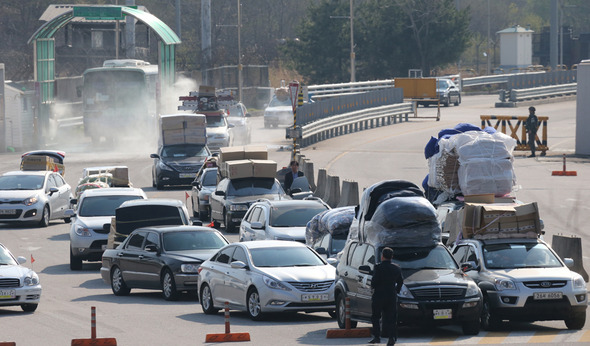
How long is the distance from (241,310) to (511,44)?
75060 millimetres

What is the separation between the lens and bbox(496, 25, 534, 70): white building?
87.8 meters

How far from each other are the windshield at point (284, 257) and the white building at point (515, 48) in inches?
2806

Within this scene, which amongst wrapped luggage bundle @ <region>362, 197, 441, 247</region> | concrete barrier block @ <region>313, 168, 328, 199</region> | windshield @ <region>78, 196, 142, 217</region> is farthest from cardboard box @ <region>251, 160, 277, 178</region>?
wrapped luggage bundle @ <region>362, 197, 441, 247</region>

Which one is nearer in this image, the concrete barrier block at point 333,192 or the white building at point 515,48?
the concrete barrier block at point 333,192

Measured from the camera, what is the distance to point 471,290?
15.4 m

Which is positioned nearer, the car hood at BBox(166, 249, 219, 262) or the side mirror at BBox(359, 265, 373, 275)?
the side mirror at BBox(359, 265, 373, 275)

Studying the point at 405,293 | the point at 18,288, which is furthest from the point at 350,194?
the point at 405,293

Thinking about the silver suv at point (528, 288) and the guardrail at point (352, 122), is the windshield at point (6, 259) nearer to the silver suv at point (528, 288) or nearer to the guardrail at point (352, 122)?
the silver suv at point (528, 288)

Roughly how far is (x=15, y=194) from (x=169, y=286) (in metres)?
12.6

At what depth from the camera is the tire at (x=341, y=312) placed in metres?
16.1

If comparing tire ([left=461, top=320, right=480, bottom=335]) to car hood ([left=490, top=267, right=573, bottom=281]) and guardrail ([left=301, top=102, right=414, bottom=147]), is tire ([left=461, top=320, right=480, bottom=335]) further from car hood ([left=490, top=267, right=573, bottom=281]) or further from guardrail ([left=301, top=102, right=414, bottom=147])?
guardrail ([left=301, top=102, right=414, bottom=147])

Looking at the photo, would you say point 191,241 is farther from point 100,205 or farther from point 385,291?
point 385,291

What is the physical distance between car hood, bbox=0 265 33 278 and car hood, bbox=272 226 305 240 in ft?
20.9

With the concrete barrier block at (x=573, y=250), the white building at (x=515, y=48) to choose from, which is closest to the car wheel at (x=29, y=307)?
the concrete barrier block at (x=573, y=250)
